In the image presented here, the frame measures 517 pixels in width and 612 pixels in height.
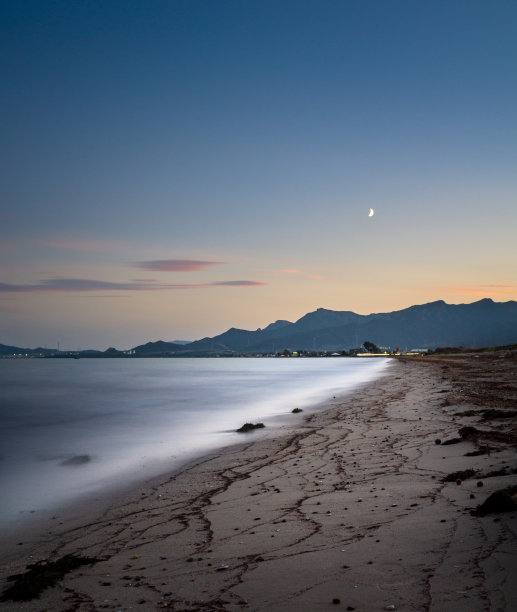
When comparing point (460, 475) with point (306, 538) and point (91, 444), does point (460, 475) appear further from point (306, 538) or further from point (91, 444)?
point (91, 444)

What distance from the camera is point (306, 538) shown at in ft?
20.7

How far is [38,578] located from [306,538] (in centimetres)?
330

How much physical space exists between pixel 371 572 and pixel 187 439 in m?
15.6

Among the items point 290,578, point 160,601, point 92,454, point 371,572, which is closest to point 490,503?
point 371,572

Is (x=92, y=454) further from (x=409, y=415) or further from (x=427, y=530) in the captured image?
(x=427, y=530)

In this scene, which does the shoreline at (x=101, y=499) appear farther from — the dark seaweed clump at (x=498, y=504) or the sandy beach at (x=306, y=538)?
the dark seaweed clump at (x=498, y=504)

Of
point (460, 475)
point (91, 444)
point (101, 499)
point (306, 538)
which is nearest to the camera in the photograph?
point (306, 538)

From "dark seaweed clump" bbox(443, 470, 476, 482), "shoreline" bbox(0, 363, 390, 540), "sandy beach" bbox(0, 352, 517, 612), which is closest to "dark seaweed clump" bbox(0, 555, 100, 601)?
"sandy beach" bbox(0, 352, 517, 612)

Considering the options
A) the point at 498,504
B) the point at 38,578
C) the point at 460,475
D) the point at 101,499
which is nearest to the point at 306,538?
the point at 498,504

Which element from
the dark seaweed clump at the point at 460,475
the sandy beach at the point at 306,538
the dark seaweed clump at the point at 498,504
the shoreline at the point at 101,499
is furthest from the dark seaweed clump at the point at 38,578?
the dark seaweed clump at the point at 460,475

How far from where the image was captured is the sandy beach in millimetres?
4801

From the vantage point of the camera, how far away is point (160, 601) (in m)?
4.96

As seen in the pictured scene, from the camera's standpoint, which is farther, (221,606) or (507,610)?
(221,606)

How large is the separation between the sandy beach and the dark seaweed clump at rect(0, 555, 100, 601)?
10 centimetres
